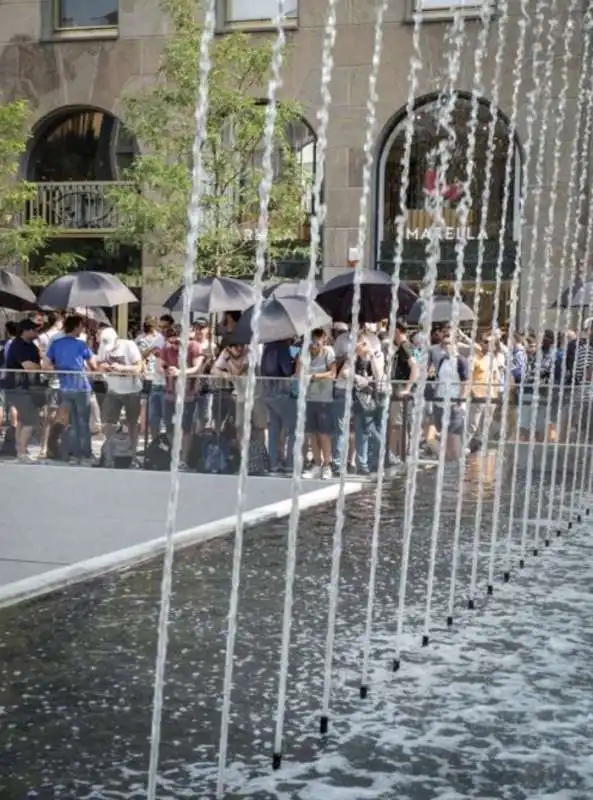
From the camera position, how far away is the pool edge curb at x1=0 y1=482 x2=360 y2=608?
7557mm

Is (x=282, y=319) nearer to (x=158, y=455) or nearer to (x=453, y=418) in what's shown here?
(x=158, y=455)

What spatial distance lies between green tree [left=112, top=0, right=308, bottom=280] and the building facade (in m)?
3.48

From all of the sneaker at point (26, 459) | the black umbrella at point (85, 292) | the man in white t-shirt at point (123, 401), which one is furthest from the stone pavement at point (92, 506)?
the black umbrella at point (85, 292)

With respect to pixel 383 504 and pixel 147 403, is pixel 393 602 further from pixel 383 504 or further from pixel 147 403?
pixel 147 403

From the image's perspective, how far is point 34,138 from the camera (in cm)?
3103

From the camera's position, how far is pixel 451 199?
29.0 meters

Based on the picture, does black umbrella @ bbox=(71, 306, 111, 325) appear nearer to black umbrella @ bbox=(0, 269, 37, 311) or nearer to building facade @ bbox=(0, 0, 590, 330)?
black umbrella @ bbox=(0, 269, 37, 311)

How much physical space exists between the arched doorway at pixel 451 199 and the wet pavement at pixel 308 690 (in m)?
19.9

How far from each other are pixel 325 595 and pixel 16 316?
23.7m

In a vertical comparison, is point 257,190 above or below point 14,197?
above

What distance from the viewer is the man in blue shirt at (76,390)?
46.9 ft

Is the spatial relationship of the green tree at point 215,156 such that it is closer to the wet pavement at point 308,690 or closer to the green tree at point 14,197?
the green tree at point 14,197

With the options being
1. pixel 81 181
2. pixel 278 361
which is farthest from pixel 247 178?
pixel 278 361

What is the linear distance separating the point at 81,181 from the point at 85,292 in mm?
11292
